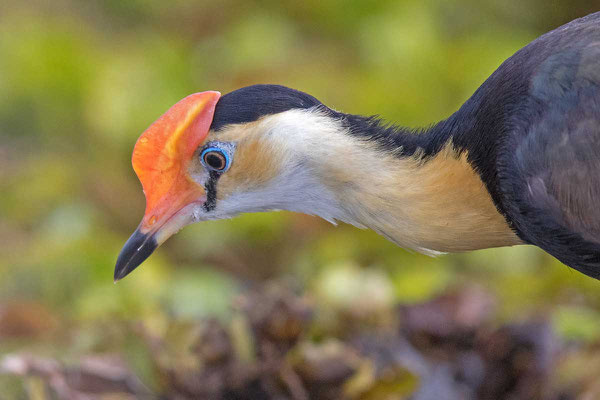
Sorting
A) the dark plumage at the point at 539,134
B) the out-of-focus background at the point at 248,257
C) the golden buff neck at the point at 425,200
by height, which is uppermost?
the dark plumage at the point at 539,134

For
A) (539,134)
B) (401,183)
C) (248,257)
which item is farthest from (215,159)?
(248,257)

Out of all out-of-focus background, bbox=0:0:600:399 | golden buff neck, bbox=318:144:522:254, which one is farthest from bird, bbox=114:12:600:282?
out-of-focus background, bbox=0:0:600:399

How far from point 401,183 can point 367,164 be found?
0.07 metres

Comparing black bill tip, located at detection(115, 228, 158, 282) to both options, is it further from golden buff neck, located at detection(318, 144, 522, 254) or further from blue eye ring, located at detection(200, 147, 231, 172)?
golden buff neck, located at detection(318, 144, 522, 254)

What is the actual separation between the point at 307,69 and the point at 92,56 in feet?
2.93

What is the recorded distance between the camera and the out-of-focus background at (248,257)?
6.04 ft

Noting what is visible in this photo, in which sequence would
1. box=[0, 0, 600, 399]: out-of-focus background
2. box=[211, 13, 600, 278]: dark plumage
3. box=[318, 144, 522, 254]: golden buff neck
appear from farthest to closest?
box=[0, 0, 600, 399]: out-of-focus background → box=[318, 144, 522, 254]: golden buff neck → box=[211, 13, 600, 278]: dark plumage

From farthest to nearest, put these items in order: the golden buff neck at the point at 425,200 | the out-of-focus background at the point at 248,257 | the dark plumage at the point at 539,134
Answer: the out-of-focus background at the point at 248,257
the golden buff neck at the point at 425,200
the dark plumage at the point at 539,134

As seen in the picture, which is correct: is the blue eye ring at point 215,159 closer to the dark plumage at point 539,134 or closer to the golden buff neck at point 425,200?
the dark plumage at point 539,134

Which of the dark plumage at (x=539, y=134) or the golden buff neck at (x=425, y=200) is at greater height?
the dark plumage at (x=539, y=134)

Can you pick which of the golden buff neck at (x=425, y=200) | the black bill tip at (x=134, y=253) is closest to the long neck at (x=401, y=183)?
the golden buff neck at (x=425, y=200)

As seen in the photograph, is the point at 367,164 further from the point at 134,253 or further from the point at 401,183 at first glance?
the point at 134,253

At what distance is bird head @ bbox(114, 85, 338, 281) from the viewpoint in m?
1.50

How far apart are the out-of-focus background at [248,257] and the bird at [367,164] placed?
0.39 meters
